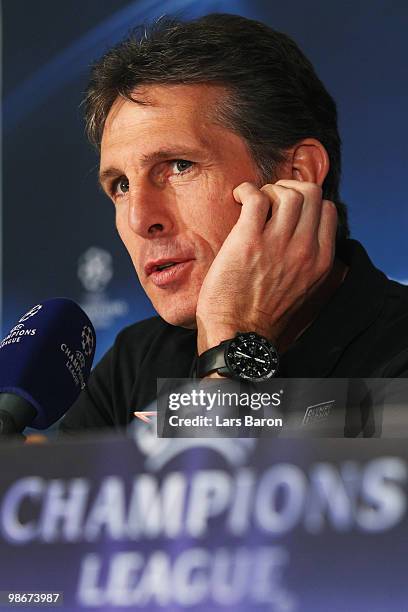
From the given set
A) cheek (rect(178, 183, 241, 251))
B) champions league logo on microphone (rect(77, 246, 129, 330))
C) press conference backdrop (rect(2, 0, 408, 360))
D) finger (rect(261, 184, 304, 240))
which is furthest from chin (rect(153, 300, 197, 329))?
champions league logo on microphone (rect(77, 246, 129, 330))

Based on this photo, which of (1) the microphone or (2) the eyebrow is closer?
(1) the microphone

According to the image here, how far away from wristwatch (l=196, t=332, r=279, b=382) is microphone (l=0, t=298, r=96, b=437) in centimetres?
18

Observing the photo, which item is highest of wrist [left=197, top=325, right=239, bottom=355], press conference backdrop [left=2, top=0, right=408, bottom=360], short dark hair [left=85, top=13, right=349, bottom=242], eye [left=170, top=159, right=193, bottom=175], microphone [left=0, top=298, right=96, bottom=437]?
press conference backdrop [left=2, top=0, right=408, bottom=360]

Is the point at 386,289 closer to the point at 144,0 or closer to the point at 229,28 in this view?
the point at 229,28

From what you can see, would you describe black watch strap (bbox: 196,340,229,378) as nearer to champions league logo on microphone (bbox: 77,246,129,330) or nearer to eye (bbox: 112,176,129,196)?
eye (bbox: 112,176,129,196)

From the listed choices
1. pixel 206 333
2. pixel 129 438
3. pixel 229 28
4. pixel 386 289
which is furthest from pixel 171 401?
pixel 229 28

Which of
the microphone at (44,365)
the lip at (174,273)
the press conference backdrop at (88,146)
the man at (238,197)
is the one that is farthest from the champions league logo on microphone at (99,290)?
the microphone at (44,365)

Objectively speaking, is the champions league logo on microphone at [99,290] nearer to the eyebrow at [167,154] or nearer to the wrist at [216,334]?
the eyebrow at [167,154]

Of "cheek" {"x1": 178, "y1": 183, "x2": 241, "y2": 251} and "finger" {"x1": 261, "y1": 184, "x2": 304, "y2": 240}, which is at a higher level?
"cheek" {"x1": 178, "y1": 183, "x2": 241, "y2": 251}

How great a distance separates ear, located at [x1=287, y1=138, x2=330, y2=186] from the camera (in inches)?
69.6

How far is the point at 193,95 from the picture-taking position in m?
1.66

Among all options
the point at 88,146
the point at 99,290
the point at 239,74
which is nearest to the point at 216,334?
the point at 239,74

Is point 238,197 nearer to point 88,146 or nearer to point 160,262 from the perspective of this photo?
point 160,262

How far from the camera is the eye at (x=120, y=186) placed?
1.70 metres
